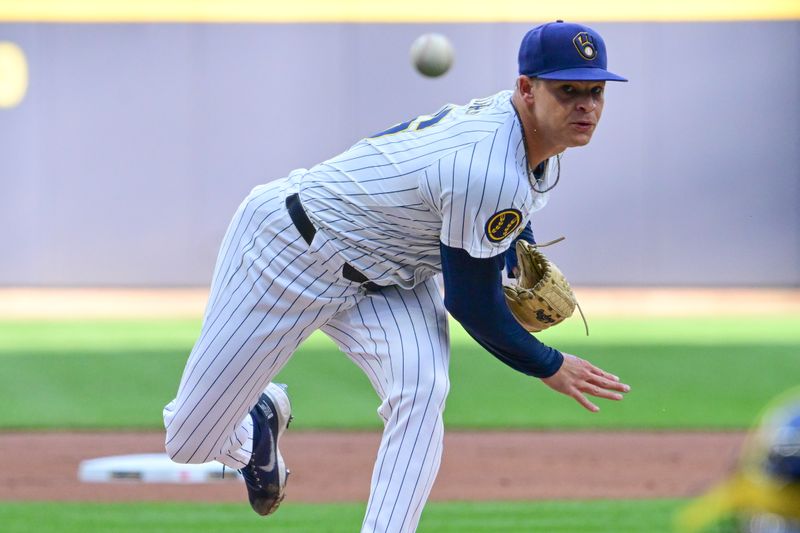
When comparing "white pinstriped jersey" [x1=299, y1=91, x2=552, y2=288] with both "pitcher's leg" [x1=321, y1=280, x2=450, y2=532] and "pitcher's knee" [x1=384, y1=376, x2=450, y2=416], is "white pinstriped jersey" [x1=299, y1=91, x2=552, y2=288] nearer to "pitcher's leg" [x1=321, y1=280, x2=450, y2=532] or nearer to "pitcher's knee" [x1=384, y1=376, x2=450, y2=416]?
Answer: "pitcher's leg" [x1=321, y1=280, x2=450, y2=532]

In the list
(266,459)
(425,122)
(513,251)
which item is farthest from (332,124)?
(425,122)

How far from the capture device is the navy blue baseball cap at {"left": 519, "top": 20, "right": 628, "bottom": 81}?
10.4 ft

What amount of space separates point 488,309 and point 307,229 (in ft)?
2.04

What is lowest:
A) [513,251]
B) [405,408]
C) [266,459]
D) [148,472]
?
[148,472]

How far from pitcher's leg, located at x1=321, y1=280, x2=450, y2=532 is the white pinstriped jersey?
0.55 feet

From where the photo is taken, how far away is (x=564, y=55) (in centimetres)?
319

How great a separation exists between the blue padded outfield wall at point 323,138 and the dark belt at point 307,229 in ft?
43.4

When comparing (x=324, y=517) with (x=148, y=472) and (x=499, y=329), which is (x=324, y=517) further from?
(x=499, y=329)

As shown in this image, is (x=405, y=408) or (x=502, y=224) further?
(x=405, y=408)

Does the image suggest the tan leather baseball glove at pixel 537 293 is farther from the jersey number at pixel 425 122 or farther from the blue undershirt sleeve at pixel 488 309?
the jersey number at pixel 425 122

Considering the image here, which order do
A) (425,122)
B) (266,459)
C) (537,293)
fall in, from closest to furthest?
1. (425,122)
2. (537,293)
3. (266,459)

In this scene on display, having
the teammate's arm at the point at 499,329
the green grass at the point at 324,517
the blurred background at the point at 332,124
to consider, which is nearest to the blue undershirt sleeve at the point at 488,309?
the teammate's arm at the point at 499,329

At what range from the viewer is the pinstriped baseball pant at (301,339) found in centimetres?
337

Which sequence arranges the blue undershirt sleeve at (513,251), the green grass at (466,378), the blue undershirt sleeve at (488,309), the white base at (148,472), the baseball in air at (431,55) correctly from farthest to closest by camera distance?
the baseball in air at (431,55)
the green grass at (466,378)
the white base at (148,472)
the blue undershirt sleeve at (513,251)
the blue undershirt sleeve at (488,309)
